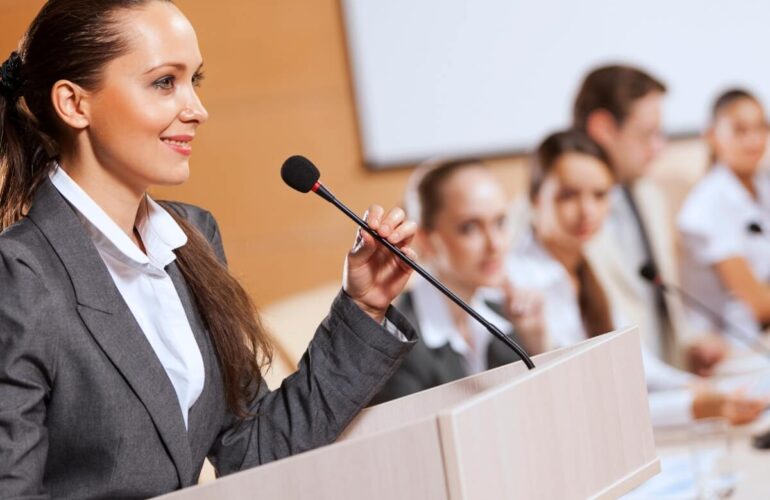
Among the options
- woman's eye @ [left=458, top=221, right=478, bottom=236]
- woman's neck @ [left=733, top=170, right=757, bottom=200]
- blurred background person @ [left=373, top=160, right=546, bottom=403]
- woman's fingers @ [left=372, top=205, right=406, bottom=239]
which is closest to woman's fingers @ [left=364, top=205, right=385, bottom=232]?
woman's fingers @ [left=372, top=205, right=406, bottom=239]

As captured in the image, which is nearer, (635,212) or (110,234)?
(110,234)

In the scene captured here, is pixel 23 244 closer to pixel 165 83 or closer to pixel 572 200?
pixel 165 83

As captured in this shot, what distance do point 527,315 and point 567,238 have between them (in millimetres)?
285

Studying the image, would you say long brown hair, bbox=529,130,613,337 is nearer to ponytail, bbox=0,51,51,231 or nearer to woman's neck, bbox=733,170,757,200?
woman's neck, bbox=733,170,757,200

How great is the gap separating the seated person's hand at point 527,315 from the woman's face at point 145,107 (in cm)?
249

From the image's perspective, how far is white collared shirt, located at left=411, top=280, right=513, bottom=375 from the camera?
347 cm

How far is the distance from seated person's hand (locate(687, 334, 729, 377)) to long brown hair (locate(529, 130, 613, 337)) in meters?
0.27

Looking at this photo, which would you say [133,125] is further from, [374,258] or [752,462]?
[752,462]

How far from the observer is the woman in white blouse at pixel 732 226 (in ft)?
11.9

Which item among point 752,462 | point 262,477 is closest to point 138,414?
point 262,477

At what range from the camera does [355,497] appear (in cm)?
91

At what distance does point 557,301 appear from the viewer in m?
3.62

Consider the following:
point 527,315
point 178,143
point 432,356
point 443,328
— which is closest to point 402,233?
point 178,143

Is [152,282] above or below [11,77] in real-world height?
below
